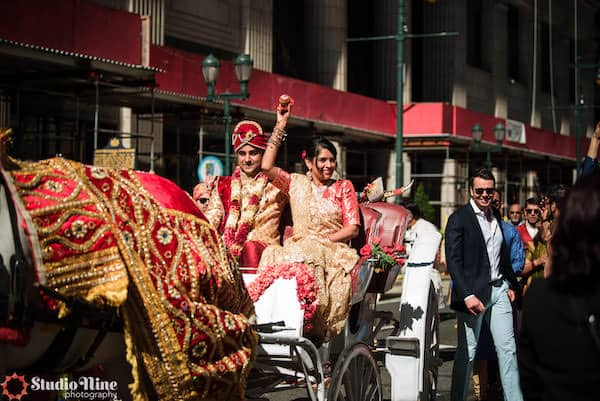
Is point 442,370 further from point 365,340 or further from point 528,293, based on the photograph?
point 528,293

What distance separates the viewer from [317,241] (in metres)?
6.48

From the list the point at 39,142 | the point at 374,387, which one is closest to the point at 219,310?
the point at 374,387

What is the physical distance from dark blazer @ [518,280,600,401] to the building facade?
12062 millimetres

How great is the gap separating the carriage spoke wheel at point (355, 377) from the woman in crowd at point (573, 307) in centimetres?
258

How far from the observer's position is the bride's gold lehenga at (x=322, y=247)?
6035mm

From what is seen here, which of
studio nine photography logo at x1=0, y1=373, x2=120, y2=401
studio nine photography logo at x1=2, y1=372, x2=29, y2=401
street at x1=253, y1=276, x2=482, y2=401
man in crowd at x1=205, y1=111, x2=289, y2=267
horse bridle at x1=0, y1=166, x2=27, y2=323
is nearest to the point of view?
horse bridle at x1=0, y1=166, x2=27, y2=323

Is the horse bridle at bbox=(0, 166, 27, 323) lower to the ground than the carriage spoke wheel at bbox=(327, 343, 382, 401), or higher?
higher

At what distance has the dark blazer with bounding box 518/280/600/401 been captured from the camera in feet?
9.86

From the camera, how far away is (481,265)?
290 inches

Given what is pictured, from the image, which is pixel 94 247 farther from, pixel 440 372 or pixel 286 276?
pixel 440 372

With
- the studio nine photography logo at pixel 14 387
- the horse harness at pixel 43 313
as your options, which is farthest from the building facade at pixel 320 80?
the horse harness at pixel 43 313

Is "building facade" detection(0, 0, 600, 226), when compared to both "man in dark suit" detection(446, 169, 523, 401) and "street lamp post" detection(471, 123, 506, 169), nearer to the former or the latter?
"street lamp post" detection(471, 123, 506, 169)

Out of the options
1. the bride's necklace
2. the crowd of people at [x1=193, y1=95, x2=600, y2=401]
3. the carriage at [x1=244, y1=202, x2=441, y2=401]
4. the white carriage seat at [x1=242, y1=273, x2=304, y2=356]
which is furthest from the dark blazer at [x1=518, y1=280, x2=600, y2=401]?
the bride's necklace

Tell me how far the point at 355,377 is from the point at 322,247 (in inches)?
35.9
